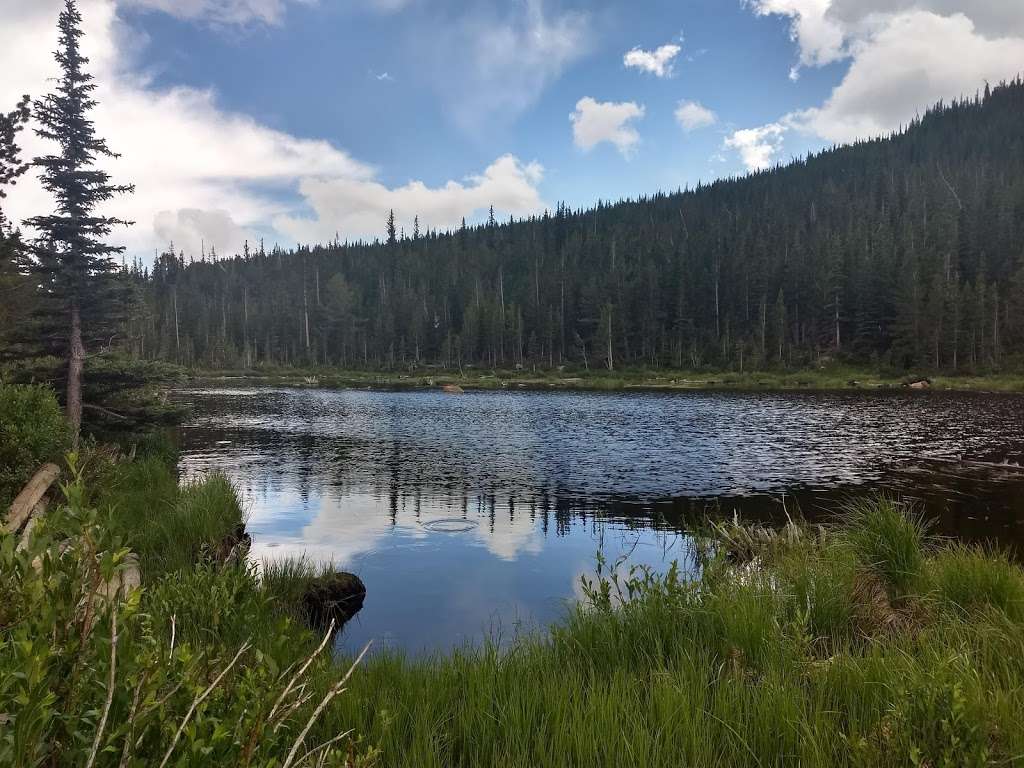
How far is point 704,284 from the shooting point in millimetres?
116375

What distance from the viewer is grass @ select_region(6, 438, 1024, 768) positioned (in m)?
3.04

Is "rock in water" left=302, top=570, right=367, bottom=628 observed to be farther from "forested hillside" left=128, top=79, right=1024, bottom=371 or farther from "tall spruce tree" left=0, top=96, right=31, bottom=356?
"forested hillside" left=128, top=79, right=1024, bottom=371

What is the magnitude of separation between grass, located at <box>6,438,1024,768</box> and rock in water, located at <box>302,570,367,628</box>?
1671mm

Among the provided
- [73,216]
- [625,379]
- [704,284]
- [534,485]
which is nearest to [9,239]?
[73,216]

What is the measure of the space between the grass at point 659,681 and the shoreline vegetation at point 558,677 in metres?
0.02

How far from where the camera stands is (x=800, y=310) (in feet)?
349

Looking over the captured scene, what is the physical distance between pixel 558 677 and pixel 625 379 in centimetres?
8603

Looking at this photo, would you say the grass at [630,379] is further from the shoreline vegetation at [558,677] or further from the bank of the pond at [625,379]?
the shoreline vegetation at [558,677]

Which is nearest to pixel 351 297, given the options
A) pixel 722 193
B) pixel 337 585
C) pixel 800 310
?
pixel 800 310

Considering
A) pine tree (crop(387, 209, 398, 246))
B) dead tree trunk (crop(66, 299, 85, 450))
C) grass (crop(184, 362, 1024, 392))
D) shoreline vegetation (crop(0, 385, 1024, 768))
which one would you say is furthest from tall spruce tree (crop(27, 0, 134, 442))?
pine tree (crop(387, 209, 398, 246))

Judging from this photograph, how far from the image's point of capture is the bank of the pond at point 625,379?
226 ft

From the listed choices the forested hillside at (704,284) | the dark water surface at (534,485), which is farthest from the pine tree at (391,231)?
the dark water surface at (534,485)

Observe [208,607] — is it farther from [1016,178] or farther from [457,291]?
[1016,178]

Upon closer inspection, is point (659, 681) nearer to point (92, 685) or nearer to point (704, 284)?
point (92, 685)
